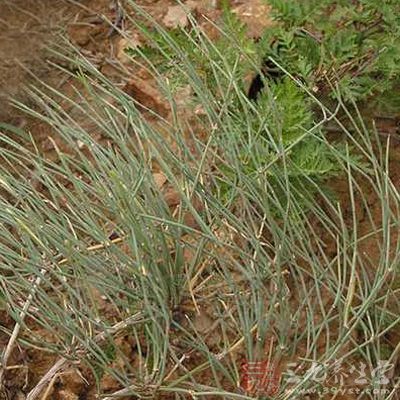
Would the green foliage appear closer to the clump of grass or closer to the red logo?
the clump of grass

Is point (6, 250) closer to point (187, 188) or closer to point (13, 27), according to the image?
point (187, 188)

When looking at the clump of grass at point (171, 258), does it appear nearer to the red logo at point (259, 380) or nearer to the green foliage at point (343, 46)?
the red logo at point (259, 380)

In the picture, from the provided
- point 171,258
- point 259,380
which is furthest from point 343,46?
point 259,380

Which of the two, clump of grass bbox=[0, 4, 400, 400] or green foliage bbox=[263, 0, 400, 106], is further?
green foliage bbox=[263, 0, 400, 106]

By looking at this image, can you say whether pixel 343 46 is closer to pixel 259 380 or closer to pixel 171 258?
pixel 171 258

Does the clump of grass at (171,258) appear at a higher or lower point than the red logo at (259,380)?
higher

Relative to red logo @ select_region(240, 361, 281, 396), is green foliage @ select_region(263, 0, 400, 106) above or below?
above

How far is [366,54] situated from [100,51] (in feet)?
2.58

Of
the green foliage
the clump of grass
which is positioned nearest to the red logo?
the clump of grass

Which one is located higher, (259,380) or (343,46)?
(343,46)

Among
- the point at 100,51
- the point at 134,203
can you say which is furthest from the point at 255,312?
the point at 100,51

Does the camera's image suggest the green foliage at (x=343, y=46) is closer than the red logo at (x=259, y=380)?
No

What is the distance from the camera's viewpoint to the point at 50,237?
5.11 feet

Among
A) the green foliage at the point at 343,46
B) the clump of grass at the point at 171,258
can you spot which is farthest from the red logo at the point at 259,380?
the green foliage at the point at 343,46
